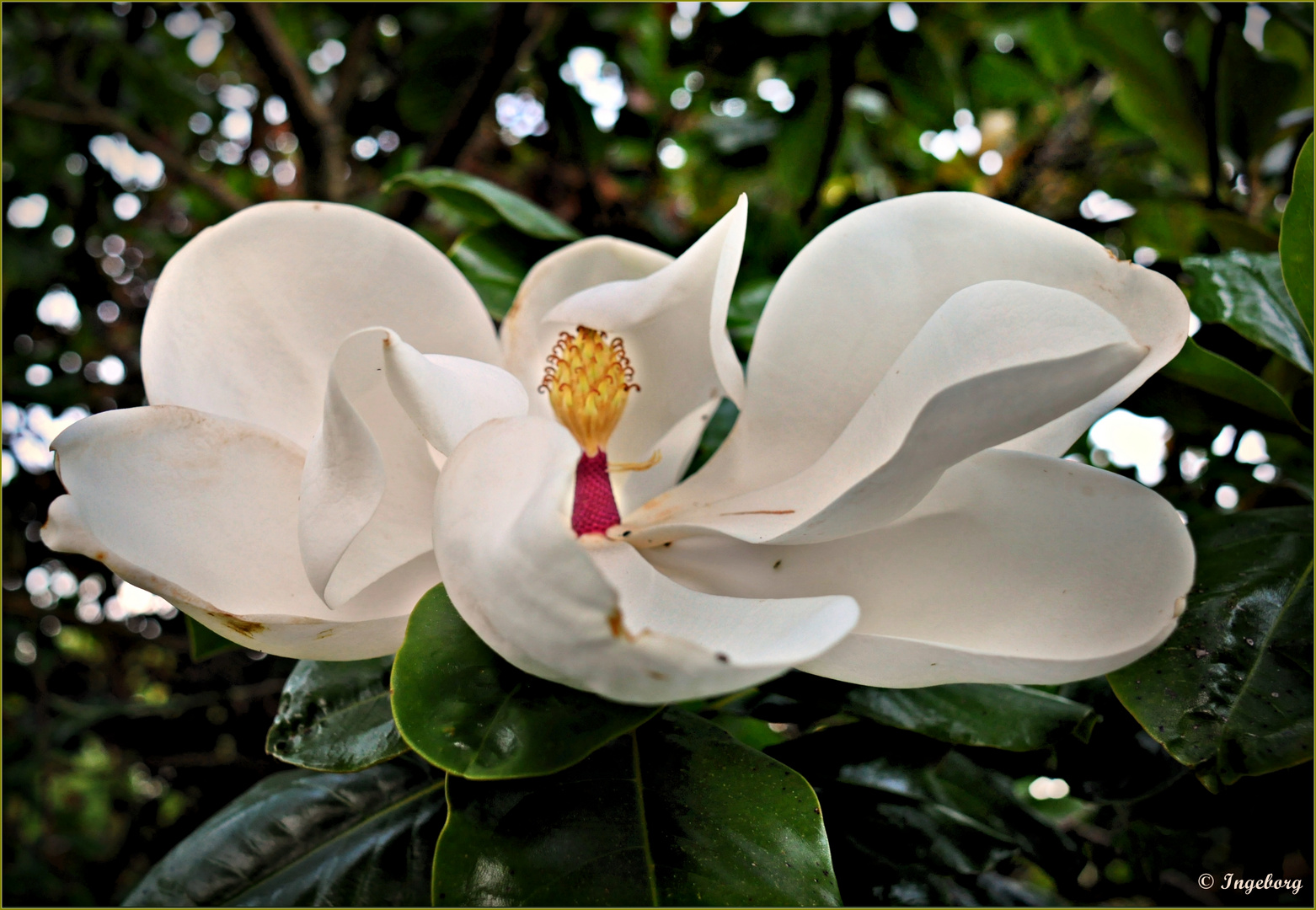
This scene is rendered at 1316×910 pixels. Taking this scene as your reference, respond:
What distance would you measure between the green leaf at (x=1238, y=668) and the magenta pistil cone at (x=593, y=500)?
1.03ft

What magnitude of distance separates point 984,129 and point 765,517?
6.23 feet

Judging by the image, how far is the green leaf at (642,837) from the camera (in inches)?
17.4

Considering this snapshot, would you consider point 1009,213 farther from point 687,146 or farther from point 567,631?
point 687,146

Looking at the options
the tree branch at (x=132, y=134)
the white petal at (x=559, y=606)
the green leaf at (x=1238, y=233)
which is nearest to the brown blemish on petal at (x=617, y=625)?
the white petal at (x=559, y=606)

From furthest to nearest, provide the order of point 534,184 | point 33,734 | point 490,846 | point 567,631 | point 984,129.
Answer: point 984,129 < point 534,184 < point 33,734 < point 490,846 < point 567,631

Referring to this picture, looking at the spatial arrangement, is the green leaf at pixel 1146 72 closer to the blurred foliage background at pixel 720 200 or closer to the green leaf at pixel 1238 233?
the blurred foliage background at pixel 720 200

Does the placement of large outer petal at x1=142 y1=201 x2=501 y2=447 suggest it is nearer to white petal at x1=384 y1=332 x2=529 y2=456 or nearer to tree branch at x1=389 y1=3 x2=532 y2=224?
white petal at x1=384 y1=332 x2=529 y2=456

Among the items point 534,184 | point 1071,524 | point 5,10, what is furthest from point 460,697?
point 5,10

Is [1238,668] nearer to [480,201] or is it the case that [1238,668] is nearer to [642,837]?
[642,837]

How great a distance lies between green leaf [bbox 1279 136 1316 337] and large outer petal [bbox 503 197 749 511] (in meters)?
0.39

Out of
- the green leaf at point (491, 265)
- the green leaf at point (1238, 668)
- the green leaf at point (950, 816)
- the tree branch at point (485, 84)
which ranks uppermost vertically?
the tree branch at point (485, 84)

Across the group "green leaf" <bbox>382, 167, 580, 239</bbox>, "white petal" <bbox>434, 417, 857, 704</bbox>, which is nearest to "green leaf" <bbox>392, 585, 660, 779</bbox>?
"white petal" <bbox>434, 417, 857, 704</bbox>

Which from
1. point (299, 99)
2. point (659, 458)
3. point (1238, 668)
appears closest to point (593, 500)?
point (659, 458)

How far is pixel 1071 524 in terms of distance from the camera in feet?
1.52
